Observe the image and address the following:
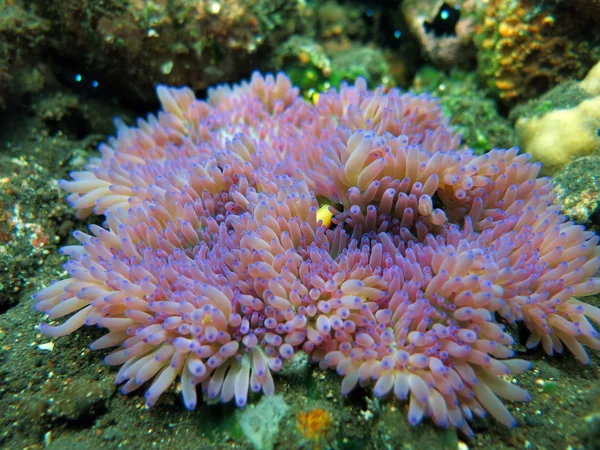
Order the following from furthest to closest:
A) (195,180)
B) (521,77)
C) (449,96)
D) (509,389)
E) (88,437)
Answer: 1. (449,96)
2. (521,77)
3. (195,180)
4. (88,437)
5. (509,389)

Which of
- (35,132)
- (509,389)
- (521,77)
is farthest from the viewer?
(521,77)

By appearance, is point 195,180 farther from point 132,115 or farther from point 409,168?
point 132,115

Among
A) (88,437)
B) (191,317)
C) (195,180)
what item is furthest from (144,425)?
(195,180)

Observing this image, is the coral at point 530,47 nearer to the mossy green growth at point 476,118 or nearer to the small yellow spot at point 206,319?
the mossy green growth at point 476,118

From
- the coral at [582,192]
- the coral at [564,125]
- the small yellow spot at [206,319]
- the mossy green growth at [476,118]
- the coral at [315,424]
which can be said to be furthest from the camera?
the mossy green growth at [476,118]

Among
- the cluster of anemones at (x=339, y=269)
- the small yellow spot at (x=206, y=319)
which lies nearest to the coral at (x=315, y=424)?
the cluster of anemones at (x=339, y=269)

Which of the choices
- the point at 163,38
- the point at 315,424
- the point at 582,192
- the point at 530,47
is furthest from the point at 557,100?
the point at 163,38

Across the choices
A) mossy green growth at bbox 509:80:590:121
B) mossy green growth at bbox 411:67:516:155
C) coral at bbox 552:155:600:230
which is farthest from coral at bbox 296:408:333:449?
mossy green growth at bbox 509:80:590:121
